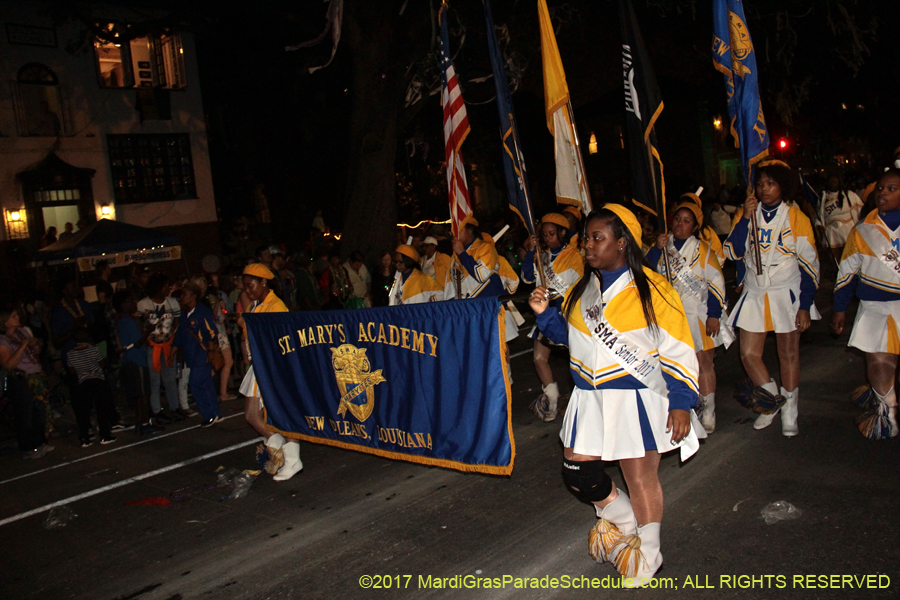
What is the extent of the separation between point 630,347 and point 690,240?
3092 mm

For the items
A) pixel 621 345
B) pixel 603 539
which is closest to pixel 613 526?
pixel 603 539

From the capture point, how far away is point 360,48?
1552 centimetres

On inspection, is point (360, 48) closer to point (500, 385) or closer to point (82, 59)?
point (82, 59)

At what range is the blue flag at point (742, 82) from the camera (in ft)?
18.8

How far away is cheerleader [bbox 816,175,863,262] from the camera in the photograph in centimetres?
1369

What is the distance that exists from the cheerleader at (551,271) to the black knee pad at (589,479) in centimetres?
317

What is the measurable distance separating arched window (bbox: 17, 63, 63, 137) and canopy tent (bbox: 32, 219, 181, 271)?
4705 millimetres

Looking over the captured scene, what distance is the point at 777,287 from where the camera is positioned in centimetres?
593

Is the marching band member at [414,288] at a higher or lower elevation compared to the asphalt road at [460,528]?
higher

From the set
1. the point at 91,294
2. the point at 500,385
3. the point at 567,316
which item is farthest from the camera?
the point at 91,294

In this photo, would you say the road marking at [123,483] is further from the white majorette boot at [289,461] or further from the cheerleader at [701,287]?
the cheerleader at [701,287]

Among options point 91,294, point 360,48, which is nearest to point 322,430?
point 360,48

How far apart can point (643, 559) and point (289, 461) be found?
3592mm

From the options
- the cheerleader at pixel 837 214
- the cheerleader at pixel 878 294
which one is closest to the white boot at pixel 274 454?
the cheerleader at pixel 878 294
